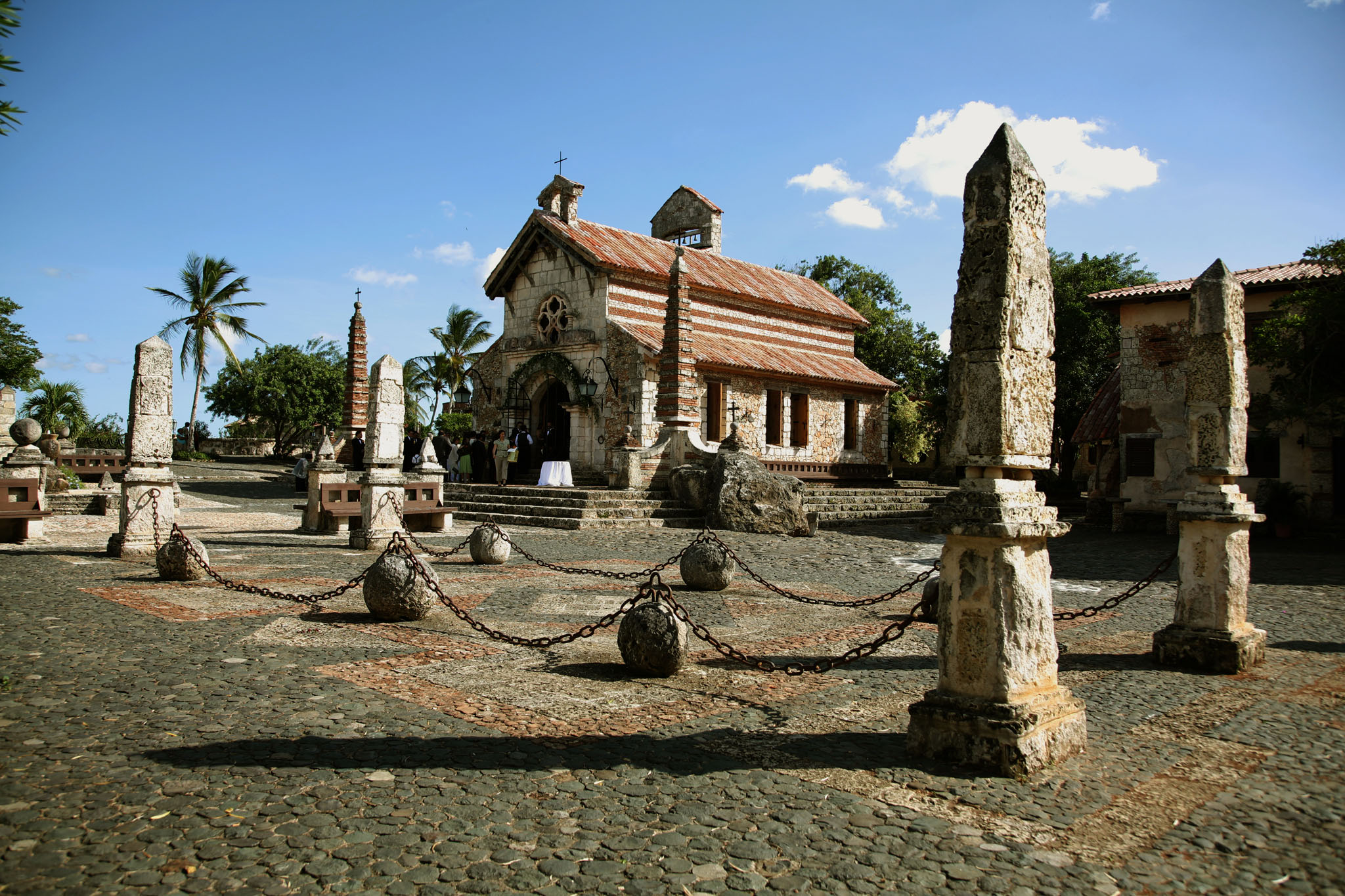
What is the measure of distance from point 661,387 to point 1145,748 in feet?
53.2

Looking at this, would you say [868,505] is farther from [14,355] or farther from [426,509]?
[14,355]

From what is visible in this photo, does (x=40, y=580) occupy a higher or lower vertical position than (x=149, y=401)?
lower

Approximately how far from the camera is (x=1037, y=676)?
415cm

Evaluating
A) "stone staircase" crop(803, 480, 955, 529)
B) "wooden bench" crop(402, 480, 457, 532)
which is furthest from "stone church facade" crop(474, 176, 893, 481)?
"wooden bench" crop(402, 480, 457, 532)

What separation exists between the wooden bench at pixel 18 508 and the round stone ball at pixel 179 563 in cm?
460

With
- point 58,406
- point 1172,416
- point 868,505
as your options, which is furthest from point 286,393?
point 1172,416

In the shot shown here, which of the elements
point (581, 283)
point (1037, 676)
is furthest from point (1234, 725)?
point (581, 283)

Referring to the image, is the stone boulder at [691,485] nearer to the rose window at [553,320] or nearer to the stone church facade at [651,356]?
the stone church facade at [651,356]

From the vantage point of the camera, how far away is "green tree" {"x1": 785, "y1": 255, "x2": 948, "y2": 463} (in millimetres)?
39625

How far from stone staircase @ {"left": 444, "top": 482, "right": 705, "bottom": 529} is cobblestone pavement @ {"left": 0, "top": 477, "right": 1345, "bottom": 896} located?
31.2 feet

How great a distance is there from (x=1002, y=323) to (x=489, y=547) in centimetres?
805

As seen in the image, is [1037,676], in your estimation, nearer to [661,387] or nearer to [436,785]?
[436,785]

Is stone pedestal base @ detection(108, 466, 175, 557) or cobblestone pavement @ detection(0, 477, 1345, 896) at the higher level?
stone pedestal base @ detection(108, 466, 175, 557)

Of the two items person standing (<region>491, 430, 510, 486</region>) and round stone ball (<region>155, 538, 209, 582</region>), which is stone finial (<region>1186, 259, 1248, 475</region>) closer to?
round stone ball (<region>155, 538, 209, 582</region>)
